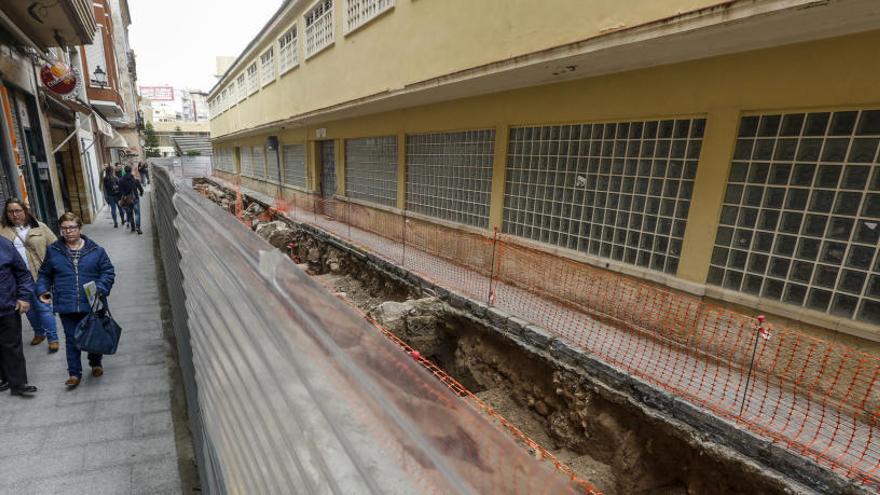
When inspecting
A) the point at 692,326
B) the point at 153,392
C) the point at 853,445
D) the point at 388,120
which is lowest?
the point at 153,392

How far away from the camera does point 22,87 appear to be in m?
7.29

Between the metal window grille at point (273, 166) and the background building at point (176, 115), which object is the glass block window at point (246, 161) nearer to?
the metal window grille at point (273, 166)

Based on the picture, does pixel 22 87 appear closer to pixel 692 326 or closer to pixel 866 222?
pixel 692 326

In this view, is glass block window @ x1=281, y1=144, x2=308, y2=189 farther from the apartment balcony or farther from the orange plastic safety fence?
the orange plastic safety fence

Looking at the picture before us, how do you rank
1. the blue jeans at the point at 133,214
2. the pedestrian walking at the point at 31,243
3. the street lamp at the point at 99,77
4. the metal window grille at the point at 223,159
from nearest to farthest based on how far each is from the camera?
1. the pedestrian walking at the point at 31,243
2. the blue jeans at the point at 133,214
3. the street lamp at the point at 99,77
4. the metal window grille at the point at 223,159

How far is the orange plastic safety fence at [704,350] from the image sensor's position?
131 inches

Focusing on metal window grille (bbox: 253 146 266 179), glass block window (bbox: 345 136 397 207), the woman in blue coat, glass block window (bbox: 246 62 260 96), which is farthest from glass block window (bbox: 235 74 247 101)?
the woman in blue coat

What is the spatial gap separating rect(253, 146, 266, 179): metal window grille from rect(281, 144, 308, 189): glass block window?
4252 mm

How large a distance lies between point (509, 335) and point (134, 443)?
3849 millimetres

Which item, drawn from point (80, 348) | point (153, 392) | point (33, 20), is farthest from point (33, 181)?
point (153, 392)

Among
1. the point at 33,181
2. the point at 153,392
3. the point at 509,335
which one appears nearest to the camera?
the point at 153,392

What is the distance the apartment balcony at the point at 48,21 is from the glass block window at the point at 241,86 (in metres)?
13.5

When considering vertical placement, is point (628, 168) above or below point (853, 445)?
above

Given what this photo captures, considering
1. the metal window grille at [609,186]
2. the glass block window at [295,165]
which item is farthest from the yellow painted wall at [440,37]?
the glass block window at [295,165]
